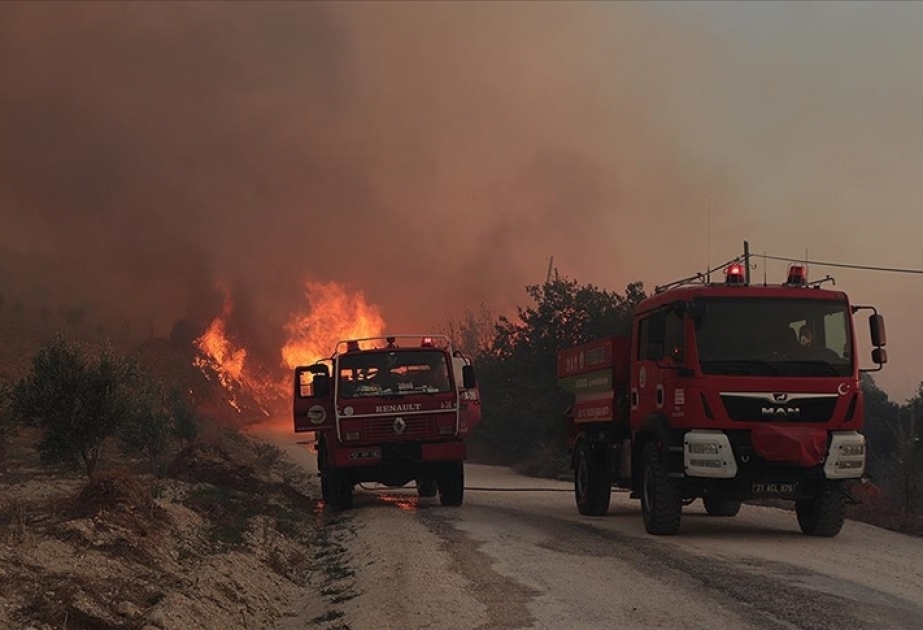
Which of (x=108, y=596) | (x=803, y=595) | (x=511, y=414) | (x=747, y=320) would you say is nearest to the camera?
(x=108, y=596)

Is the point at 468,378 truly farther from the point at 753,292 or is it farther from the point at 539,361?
the point at 539,361

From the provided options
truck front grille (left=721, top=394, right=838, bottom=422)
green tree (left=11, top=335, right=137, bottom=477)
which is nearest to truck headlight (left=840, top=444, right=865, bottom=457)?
truck front grille (left=721, top=394, right=838, bottom=422)

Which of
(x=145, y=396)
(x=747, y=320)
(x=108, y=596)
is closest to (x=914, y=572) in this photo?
(x=747, y=320)

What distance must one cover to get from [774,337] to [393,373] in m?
7.34

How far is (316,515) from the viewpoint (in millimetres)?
18000

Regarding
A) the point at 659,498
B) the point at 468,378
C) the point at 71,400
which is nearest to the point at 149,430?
the point at 71,400

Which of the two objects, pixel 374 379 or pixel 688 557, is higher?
pixel 374 379

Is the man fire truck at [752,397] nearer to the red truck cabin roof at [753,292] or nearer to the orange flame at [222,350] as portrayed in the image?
the red truck cabin roof at [753,292]

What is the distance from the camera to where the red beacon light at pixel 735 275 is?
1320 cm

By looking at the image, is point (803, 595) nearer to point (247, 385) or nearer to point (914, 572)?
point (914, 572)

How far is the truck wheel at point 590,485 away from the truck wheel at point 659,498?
2717mm

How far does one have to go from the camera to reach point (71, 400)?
23.4 m

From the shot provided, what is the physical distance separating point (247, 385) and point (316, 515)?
102 meters

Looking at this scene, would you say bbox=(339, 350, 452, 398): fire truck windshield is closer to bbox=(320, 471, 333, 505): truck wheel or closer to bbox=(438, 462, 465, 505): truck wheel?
bbox=(438, 462, 465, 505): truck wheel
